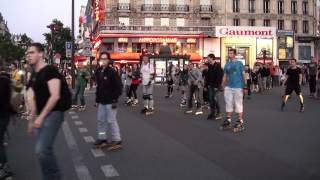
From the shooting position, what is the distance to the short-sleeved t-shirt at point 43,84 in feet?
19.9

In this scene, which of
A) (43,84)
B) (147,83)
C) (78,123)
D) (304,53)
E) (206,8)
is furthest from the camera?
(304,53)

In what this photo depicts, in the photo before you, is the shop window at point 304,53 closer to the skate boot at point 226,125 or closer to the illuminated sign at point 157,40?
the illuminated sign at point 157,40

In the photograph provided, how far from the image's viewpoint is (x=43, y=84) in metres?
6.07

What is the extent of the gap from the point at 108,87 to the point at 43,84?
13.1ft

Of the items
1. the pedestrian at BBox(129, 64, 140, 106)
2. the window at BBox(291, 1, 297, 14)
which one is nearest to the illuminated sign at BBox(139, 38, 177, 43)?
the window at BBox(291, 1, 297, 14)

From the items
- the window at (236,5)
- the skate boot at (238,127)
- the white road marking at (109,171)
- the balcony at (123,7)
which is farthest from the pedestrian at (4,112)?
the window at (236,5)

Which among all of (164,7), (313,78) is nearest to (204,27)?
(164,7)

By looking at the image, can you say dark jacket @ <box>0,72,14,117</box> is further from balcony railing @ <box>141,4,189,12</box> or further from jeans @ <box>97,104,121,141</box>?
balcony railing @ <box>141,4,189,12</box>

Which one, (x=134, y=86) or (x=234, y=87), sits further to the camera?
(x=134, y=86)

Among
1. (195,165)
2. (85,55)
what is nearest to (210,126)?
(195,165)

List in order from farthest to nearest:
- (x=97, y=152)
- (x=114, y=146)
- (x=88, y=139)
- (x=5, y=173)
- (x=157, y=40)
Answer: (x=157, y=40) < (x=88, y=139) < (x=114, y=146) < (x=97, y=152) < (x=5, y=173)

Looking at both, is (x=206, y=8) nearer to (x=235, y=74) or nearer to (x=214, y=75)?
(x=214, y=75)

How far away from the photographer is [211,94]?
1505 centimetres

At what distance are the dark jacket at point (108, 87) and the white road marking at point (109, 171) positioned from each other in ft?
6.17
